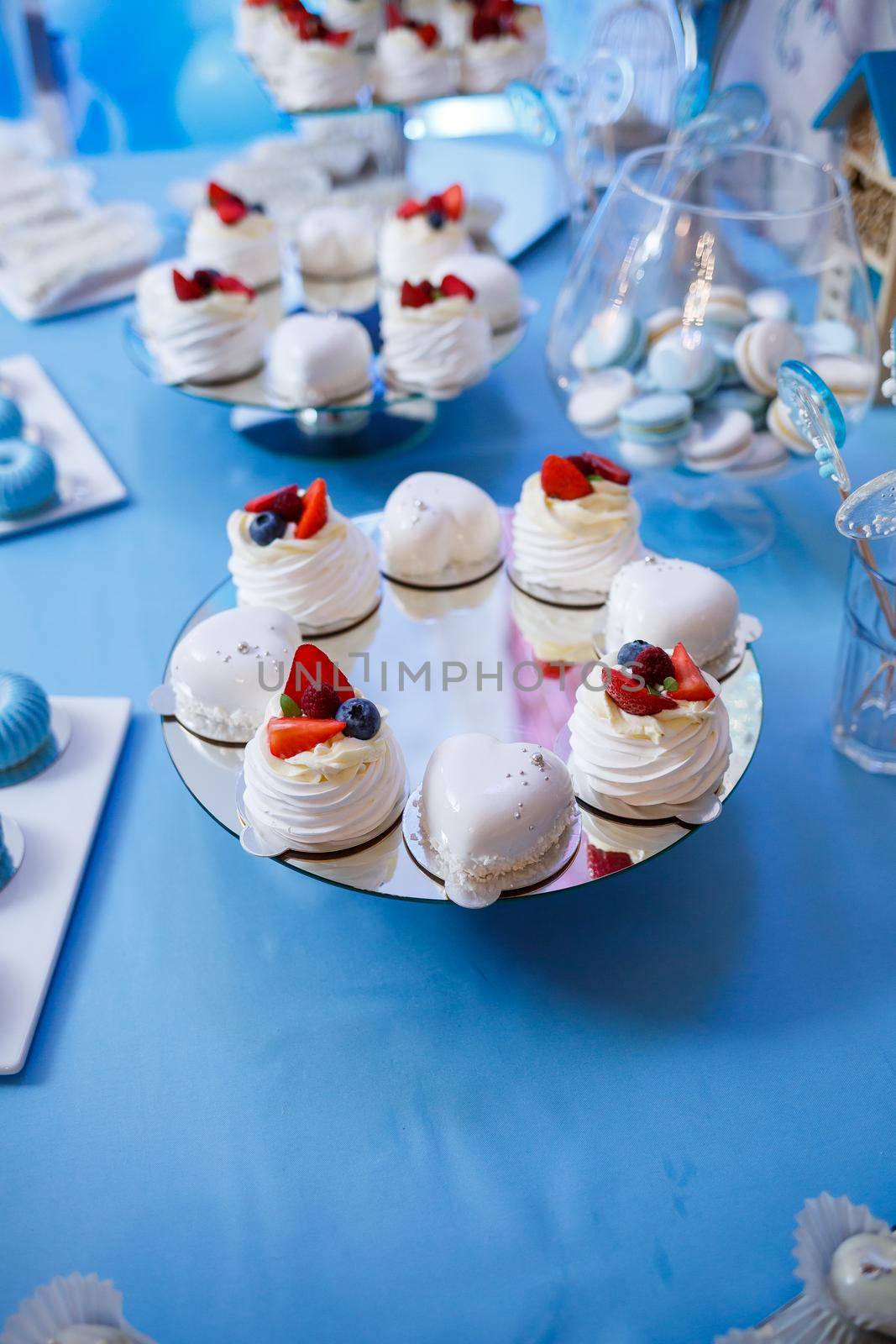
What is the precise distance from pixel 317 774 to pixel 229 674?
0.20m

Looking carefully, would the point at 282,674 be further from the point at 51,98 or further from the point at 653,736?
the point at 51,98

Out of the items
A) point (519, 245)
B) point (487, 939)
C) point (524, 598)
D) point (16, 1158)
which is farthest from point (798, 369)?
point (519, 245)

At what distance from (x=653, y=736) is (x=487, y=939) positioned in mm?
283

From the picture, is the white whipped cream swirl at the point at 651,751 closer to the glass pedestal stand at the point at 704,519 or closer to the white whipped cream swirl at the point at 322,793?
the white whipped cream swirl at the point at 322,793

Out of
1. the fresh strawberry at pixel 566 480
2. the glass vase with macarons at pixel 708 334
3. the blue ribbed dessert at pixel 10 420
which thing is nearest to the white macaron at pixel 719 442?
the glass vase with macarons at pixel 708 334

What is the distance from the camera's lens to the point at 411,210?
6.63ft

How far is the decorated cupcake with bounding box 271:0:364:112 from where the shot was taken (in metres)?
2.25

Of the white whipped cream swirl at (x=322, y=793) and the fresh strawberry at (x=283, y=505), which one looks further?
the fresh strawberry at (x=283, y=505)

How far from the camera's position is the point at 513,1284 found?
0.97 metres

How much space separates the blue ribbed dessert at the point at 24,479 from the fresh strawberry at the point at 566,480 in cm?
84

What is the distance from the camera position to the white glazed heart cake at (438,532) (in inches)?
55.9

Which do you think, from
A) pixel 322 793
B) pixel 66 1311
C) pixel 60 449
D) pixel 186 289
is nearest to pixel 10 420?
pixel 60 449

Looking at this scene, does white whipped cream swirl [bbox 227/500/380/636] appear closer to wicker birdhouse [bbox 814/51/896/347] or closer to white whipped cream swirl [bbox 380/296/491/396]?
white whipped cream swirl [bbox 380/296/491/396]

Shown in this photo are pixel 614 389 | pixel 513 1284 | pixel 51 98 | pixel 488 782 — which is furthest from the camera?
pixel 51 98
